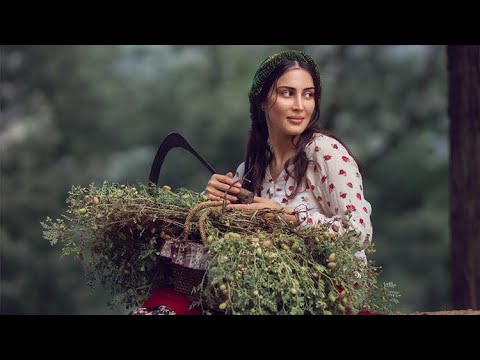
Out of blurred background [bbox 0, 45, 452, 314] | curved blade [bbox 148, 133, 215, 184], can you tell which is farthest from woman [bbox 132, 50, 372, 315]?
blurred background [bbox 0, 45, 452, 314]

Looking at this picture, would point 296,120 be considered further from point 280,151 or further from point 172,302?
point 172,302

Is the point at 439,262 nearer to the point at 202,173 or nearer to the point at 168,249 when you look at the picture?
the point at 202,173

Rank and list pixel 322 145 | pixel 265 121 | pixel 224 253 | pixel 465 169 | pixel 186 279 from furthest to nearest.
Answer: pixel 465 169, pixel 265 121, pixel 322 145, pixel 186 279, pixel 224 253

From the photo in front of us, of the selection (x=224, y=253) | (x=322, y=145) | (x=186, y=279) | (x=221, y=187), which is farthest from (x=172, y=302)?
(x=322, y=145)

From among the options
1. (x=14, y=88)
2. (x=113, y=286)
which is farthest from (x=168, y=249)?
(x=14, y=88)

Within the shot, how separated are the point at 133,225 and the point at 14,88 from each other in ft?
40.0

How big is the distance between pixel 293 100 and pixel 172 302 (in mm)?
954

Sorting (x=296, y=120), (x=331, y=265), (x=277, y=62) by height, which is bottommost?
(x=331, y=265)

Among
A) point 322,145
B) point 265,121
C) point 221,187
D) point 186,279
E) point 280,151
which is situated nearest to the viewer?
point 186,279

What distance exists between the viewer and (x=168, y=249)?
317 cm

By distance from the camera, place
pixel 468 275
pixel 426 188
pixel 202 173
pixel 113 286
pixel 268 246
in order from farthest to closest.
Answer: pixel 426 188 → pixel 202 173 → pixel 468 275 → pixel 113 286 → pixel 268 246

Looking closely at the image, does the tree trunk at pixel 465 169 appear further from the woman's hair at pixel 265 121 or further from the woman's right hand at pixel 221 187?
the woman's right hand at pixel 221 187

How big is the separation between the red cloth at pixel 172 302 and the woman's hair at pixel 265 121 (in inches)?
21.2

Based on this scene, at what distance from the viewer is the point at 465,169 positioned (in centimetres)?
516
